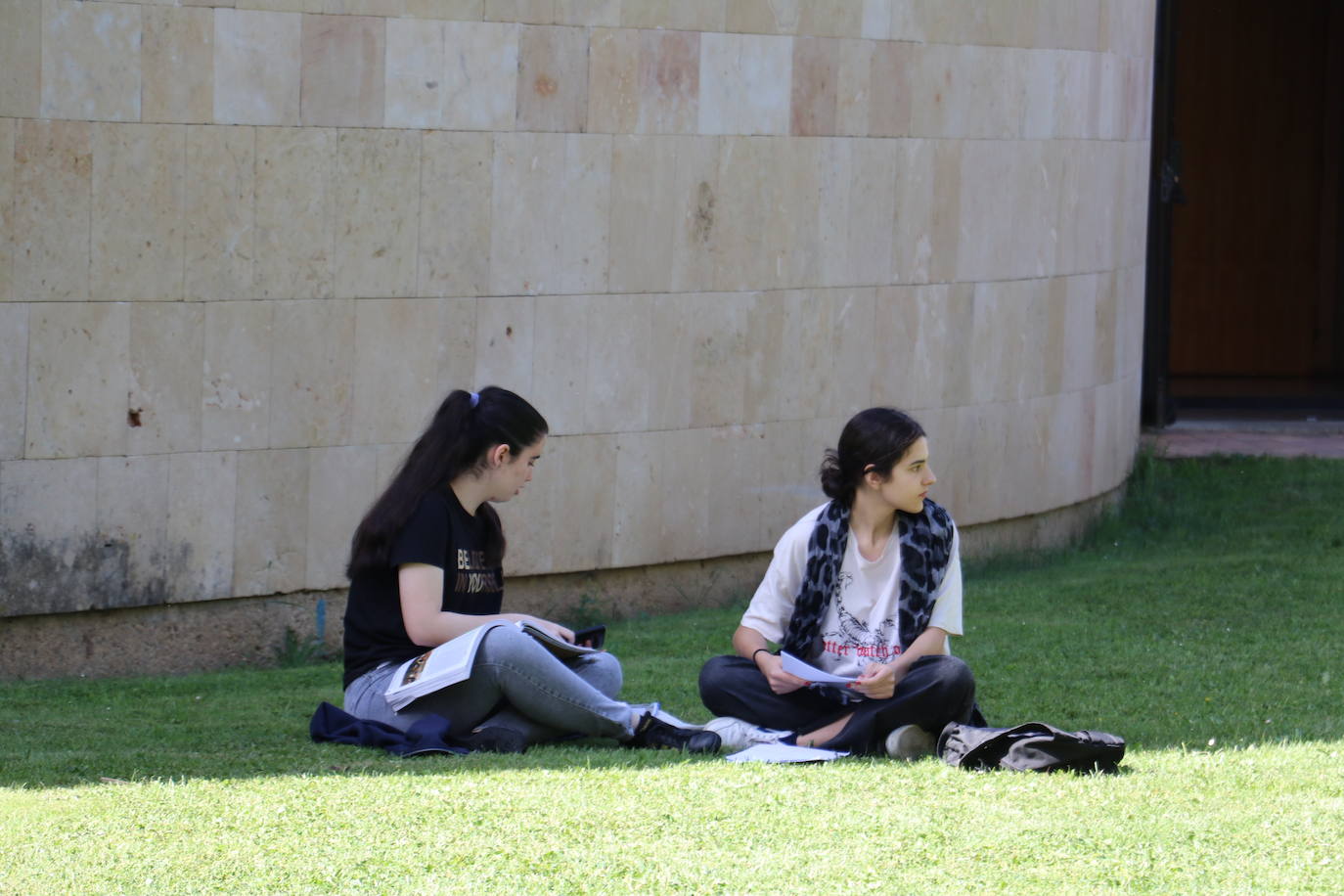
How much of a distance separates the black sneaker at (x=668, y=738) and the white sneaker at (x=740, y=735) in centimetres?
3

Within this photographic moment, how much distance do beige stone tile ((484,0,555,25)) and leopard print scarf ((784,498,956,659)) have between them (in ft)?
11.8

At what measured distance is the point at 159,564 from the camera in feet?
26.6

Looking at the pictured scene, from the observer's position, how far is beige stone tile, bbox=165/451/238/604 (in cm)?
811

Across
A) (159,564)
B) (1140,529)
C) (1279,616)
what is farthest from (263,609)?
(1140,529)

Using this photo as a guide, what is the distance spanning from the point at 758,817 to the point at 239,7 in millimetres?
4601

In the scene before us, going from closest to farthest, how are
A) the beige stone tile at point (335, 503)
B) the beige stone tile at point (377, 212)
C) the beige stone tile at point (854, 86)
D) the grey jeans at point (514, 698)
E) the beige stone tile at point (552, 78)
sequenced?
the grey jeans at point (514, 698), the beige stone tile at point (377, 212), the beige stone tile at point (335, 503), the beige stone tile at point (552, 78), the beige stone tile at point (854, 86)

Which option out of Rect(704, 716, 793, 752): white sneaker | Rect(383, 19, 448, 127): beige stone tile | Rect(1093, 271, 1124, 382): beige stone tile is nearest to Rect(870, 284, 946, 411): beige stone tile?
Rect(1093, 271, 1124, 382): beige stone tile

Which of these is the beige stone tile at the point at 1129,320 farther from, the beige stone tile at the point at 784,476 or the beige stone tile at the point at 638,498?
the beige stone tile at the point at 638,498

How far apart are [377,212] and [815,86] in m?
2.61

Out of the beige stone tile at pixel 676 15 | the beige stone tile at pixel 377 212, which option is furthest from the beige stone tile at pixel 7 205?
the beige stone tile at pixel 676 15

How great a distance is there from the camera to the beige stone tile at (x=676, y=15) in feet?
29.9

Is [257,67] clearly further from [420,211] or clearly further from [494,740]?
[494,740]

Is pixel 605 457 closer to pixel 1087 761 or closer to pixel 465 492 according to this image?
pixel 465 492

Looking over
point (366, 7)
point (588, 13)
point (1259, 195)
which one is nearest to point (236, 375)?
point (366, 7)
